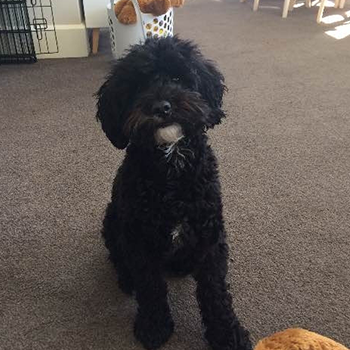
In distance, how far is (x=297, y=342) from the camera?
2.90ft

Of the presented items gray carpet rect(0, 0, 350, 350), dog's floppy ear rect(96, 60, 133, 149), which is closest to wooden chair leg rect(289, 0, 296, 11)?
gray carpet rect(0, 0, 350, 350)

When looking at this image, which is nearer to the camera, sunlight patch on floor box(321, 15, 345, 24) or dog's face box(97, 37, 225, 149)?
dog's face box(97, 37, 225, 149)

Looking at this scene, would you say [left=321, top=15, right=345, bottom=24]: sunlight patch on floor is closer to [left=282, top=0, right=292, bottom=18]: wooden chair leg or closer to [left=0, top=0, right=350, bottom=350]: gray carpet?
[left=282, top=0, right=292, bottom=18]: wooden chair leg

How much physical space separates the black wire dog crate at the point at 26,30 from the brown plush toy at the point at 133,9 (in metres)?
0.59

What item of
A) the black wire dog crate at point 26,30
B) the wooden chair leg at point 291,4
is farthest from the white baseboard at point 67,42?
the wooden chair leg at point 291,4

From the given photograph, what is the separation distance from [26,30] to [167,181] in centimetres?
201

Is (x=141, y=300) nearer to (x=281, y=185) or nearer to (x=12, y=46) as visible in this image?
(x=281, y=185)

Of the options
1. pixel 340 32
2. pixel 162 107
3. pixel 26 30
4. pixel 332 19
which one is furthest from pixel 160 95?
pixel 332 19

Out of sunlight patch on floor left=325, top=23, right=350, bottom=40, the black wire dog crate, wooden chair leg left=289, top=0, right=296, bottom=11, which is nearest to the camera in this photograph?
the black wire dog crate

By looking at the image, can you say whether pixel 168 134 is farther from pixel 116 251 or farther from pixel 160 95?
pixel 116 251

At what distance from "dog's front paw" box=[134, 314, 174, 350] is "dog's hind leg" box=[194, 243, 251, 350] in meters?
0.11

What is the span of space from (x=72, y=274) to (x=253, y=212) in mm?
642

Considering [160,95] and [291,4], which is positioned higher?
[160,95]

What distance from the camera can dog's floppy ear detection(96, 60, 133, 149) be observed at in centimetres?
99
